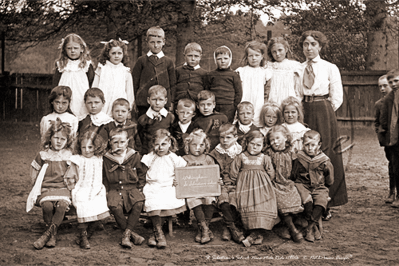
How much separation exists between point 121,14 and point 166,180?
5762 mm

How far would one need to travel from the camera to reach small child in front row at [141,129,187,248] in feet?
14.7

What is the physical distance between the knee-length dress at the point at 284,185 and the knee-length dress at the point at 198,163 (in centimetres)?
62

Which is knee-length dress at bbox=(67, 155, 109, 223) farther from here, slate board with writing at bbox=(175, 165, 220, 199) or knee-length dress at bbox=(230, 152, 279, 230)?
knee-length dress at bbox=(230, 152, 279, 230)

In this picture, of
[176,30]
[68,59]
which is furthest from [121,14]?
[68,59]

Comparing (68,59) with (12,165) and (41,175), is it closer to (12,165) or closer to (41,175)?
(41,175)

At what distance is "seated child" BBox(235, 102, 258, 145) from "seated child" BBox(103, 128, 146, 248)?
1168 millimetres

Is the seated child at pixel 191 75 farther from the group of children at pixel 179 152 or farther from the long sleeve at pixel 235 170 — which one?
the long sleeve at pixel 235 170

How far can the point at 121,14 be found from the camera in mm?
9461

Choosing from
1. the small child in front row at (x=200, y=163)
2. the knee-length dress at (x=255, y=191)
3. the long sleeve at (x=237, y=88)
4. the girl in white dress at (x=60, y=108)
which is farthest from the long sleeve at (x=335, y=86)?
the girl in white dress at (x=60, y=108)

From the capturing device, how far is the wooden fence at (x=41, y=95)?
14.6m

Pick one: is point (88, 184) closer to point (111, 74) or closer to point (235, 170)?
point (235, 170)

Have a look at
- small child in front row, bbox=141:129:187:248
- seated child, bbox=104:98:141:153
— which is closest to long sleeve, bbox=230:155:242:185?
small child in front row, bbox=141:129:187:248

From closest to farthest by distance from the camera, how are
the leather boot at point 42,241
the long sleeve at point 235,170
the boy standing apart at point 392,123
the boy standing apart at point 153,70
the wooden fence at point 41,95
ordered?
the leather boot at point 42,241 < the long sleeve at point 235,170 < the boy standing apart at point 153,70 < the boy standing apart at point 392,123 < the wooden fence at point 41,95

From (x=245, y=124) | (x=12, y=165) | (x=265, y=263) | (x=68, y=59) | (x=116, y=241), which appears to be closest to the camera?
(x=265, y=263)
